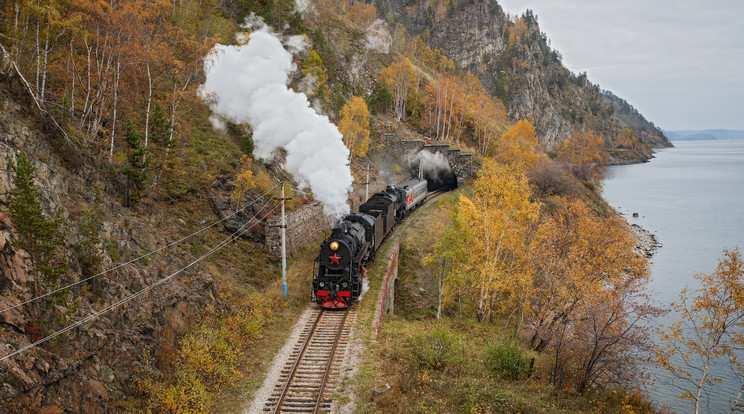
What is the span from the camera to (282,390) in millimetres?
14445

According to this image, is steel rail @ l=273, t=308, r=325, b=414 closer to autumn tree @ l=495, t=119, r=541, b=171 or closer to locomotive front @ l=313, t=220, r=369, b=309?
locomotive front @ l=313, t=220, r=369, b=309

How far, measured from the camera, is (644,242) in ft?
164

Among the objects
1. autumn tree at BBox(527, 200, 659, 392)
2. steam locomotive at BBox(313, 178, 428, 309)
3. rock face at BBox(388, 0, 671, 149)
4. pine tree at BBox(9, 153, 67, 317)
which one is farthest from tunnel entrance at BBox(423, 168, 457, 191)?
rock face at BBox(388, 0, 671, 149)

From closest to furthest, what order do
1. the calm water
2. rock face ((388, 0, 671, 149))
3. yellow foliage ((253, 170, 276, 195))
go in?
the calm water → yellow foliage ((253, 170, 276, 195)) → rock face ((388, 0, 671, 149))

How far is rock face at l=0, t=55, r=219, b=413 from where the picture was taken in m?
9.86

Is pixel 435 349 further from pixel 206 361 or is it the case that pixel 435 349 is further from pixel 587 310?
pixel 206 361

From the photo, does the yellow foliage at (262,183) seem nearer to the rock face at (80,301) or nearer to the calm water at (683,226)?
the rock face at (80,301)

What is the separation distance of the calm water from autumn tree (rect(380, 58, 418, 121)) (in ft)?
135

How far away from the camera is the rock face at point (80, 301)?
9859mm

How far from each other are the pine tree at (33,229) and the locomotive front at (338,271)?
38.5 feet

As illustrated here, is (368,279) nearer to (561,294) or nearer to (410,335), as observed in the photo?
(410,335)

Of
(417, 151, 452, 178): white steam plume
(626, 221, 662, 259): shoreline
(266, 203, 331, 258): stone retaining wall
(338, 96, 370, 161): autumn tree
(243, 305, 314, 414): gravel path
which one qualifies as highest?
→ (338, 96, 370, 161): autumn tree

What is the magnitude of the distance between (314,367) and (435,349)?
494 cm

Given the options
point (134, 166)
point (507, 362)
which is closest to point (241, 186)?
point (134, 166)
